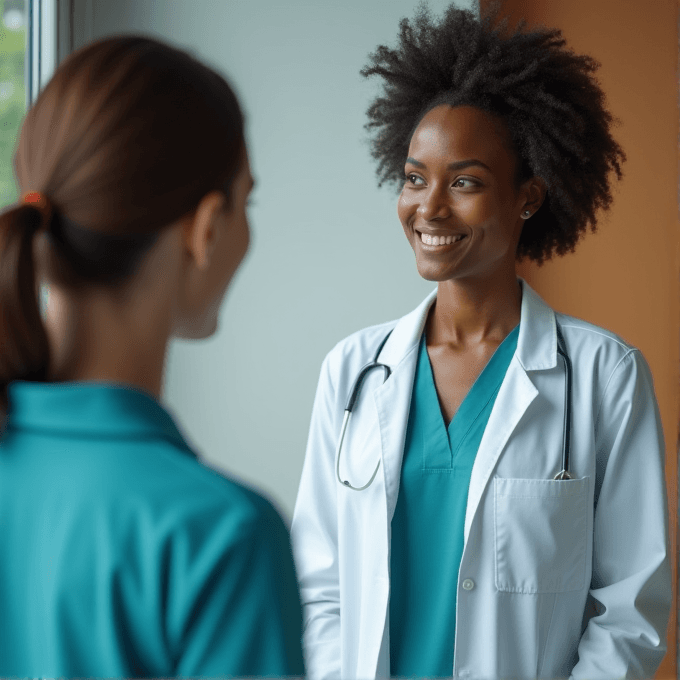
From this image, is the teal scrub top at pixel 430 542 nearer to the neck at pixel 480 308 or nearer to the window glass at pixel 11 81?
the neck at pixel 480 308

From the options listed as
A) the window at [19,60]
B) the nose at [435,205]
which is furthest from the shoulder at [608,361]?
the window at [19,60]

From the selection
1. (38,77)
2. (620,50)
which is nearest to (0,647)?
(38,77)

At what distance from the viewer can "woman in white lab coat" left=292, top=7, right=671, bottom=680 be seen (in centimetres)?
77

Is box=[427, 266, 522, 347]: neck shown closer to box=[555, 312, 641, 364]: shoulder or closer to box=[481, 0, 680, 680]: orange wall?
box=[555, 312, 641, 364]: shoulder

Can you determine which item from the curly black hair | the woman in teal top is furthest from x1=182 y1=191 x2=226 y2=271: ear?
the curly black hair

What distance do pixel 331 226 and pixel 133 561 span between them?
1069 mm

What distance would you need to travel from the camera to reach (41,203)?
369 mm

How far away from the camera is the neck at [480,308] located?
91 centimetres

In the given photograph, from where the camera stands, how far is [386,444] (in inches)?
33.2

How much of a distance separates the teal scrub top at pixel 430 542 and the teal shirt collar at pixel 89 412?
49 centimetres

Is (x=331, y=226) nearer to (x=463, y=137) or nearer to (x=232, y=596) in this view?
(x=463, y=137)

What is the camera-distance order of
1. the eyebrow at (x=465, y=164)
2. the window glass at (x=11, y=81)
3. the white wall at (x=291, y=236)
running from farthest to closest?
1. the white wall at (x=291, y=236)
2. the window glass at (x=11, y=81)
3. the eyebrow at (x=465, y=164)

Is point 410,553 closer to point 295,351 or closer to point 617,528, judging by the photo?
point 617,528

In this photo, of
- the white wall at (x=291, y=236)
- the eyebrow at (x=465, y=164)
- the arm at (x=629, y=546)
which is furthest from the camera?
the white wall at (x=291, y=236)
